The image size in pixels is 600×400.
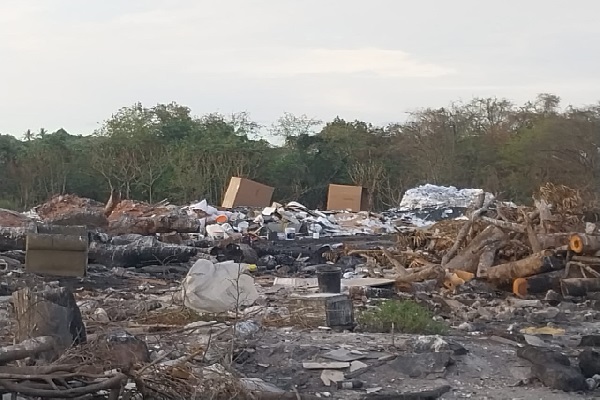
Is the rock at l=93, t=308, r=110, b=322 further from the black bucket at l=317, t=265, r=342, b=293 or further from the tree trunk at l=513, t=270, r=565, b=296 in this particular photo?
the tree trunk at l=513, t=270, r=565, b=296

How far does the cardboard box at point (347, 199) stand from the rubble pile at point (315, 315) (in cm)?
881

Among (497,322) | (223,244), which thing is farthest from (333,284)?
(223,244)

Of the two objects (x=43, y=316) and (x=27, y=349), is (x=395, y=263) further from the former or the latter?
(x=27, y=349)

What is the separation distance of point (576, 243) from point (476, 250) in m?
1.47

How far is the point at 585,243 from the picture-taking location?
9.29 m

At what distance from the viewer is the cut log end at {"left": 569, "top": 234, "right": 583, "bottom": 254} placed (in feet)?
30.6

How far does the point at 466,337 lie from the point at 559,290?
3.24 metres

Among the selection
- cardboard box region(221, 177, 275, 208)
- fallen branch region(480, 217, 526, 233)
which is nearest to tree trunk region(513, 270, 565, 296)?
fallen branch region(480, 217, 526, 233)

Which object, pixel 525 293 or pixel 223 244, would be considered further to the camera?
pixel 223 244

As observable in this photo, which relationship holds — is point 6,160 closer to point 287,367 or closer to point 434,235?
point 434,235

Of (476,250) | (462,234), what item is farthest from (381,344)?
(462,234)

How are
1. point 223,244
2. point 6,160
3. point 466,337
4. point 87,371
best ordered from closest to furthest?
point 87,371 < point 466,337 < point 223,244 < point 6,160

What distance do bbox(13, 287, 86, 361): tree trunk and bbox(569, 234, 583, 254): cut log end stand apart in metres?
6.09

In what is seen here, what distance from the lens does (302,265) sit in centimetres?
1302
